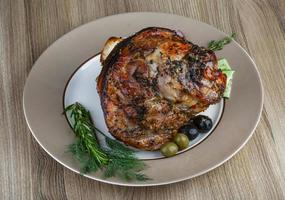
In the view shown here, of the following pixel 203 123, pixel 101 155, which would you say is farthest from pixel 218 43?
pixel 101 155

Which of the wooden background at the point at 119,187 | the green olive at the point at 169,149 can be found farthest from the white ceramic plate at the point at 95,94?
the wooden background at the point at 119,187

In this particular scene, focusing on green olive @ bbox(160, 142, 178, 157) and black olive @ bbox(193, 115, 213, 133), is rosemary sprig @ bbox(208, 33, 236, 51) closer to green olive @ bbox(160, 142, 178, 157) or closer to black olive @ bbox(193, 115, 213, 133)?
black olive @ bbox(193, 115, 213, 133)

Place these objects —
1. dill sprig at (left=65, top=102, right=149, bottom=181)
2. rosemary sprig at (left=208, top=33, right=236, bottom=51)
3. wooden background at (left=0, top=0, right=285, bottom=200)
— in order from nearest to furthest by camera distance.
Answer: dill sprig at (left=65, top=102, right=149, bottom=181), wooden background at (left=0, top=0, right=285, bottom=200), rosemary sprig at (left=208, top=33, right=236, bottom=51)

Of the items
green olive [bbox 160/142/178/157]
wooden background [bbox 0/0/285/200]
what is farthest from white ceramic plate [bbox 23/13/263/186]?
wooden background [bbox 0/0/285/200]

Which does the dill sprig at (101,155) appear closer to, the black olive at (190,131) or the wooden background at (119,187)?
the wooden background at (119,187)

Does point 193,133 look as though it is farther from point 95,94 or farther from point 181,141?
point 95,94
